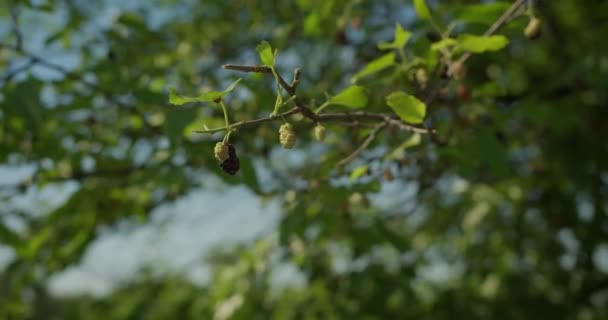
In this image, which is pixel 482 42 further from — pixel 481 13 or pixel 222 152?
pixel 222 152

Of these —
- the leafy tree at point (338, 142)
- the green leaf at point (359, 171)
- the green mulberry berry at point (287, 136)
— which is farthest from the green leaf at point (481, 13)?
the green mulberry berry at point (287, 136)

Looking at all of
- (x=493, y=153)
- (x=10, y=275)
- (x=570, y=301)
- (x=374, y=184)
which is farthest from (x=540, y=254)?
(x=10, y=275)

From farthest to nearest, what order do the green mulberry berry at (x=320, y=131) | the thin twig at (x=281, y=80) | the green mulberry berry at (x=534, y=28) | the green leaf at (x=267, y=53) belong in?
the green mulberry berry at (x=534, y=28), the green mulberry berry at (x=320, y=131), the green leaf at (x=267, y=53), the thin twig at (x=281, y=80)

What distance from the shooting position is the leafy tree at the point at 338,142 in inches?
59.7

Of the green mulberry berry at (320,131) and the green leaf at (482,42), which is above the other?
the green leaf at (482,42)

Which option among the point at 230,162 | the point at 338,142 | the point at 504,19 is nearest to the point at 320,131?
the point at 230,162

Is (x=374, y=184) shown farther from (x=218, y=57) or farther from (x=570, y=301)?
(x=570, y=301)

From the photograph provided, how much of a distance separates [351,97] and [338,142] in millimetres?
1190

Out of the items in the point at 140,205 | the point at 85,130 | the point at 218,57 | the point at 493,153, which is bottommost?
the point at 493,153

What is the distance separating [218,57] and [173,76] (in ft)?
1.74

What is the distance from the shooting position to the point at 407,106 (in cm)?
117

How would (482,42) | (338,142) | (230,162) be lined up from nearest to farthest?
(230,162), (482,42), (338,142)

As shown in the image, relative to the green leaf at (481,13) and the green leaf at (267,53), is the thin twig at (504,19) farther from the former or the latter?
the green leaf at (267,53)

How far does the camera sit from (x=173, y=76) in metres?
2.99
